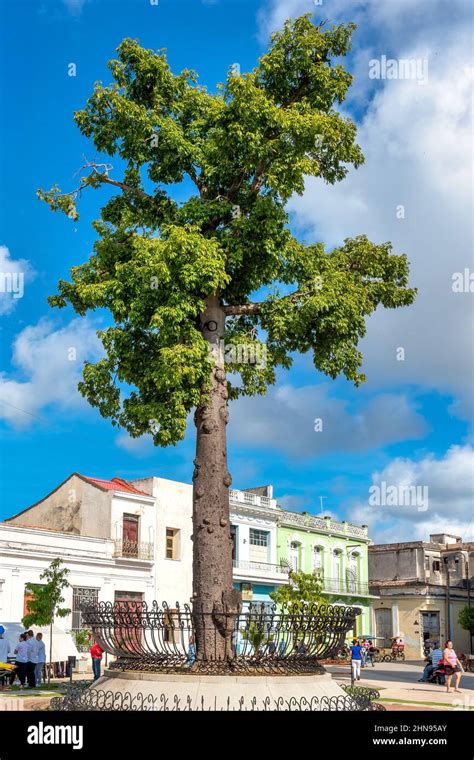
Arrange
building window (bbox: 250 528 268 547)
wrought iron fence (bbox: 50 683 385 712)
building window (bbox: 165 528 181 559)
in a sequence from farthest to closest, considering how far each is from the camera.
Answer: building window (bbox: 250 528 268 547), building window (bbox: 165 528 181 559), wrought iron fence (bbox: 50 683 385 712)

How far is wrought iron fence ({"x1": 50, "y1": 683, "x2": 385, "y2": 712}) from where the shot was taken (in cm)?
1120

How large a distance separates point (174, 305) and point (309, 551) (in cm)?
3670

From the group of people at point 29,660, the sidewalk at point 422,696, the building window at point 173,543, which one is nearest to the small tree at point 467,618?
the building window at point 173,543

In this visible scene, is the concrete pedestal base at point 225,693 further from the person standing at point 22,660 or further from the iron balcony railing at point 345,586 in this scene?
the iron balcony railing at point 345,586

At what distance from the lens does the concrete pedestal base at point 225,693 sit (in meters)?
11.3

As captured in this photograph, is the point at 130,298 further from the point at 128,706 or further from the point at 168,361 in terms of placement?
the point at 128,706

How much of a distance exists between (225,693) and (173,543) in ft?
89.6

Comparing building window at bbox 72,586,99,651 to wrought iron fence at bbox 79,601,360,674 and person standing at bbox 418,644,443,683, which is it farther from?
wrought iron fence at bbox 79,601,360,674

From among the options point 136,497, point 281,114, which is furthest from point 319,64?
point 136,497

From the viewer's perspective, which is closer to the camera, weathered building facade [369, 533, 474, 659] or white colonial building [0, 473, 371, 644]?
white colonial building [0, 473, 371, 644]

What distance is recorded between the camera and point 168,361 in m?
14.0

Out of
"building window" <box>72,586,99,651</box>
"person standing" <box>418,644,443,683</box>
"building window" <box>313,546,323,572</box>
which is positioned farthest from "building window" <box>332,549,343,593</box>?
"person standing" <box>418,644,443,683</box>

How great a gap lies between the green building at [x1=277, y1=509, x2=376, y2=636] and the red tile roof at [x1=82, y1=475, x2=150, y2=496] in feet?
36.1

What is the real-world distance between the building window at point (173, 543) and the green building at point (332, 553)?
9309 mm
